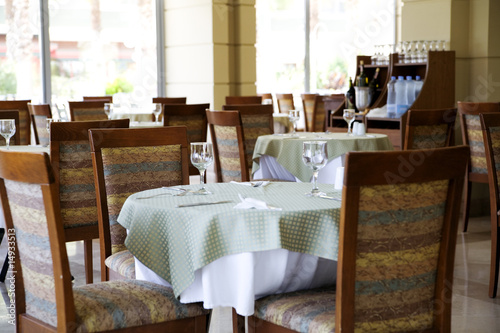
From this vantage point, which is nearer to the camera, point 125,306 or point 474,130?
point 125,306

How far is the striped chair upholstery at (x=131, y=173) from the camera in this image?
111 inches

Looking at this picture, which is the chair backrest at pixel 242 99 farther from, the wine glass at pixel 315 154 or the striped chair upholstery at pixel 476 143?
the wine glass at pixel 315 154

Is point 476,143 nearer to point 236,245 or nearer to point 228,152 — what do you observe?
point 228,152

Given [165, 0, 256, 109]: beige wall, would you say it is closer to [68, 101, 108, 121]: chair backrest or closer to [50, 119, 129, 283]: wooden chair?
[68, 101, 108, 121]: chair backrest

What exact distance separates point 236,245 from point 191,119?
3703 millimetres

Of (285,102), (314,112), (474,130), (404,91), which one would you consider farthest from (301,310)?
(285,102)

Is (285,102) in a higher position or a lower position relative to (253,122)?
higher

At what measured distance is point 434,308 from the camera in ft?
6.40

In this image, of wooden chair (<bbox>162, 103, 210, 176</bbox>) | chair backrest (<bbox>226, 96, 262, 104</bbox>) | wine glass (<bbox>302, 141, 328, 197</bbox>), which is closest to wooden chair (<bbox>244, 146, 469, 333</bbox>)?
wine glass (<bbox>302, 141, 328, 197</bbox>)

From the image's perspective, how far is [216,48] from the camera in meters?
8.31

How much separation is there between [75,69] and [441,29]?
4545 millimetres
